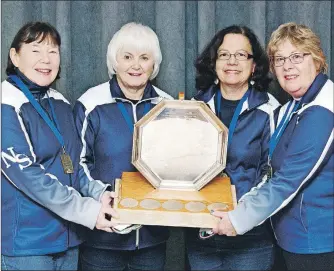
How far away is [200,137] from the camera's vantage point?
6.26 feet

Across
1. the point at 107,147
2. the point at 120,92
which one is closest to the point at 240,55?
the point at 120,92

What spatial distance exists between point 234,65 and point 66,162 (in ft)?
1.95

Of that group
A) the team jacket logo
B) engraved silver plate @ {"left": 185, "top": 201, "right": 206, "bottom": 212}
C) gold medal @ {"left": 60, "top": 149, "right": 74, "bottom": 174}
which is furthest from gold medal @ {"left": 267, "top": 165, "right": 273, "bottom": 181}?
the team jacket logo

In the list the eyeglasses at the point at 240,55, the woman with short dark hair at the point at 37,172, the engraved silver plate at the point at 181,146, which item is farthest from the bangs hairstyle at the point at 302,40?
the woman with short dark hair at the point at 37,172

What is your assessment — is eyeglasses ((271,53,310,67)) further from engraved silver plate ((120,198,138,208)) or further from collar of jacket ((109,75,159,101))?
engraved silver plate ((120,198,138,208))

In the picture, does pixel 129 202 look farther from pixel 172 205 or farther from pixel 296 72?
pixel 296 72

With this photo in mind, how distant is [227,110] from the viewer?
2043 millimetres

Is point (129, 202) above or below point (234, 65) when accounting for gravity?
below

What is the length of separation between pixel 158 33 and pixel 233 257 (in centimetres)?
86

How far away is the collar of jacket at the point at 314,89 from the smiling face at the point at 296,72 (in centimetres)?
4

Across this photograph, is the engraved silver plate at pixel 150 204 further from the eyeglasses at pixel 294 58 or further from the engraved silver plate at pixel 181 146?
the eyeglasses at pixel 294 58

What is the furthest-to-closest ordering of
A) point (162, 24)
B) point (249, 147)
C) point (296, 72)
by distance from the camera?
point (162, 24) < point (249, 147) < point (296, 72)

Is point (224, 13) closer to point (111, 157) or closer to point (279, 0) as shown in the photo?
point (279, 0)

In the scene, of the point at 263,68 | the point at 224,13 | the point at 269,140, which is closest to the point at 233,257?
the point at 269,140
